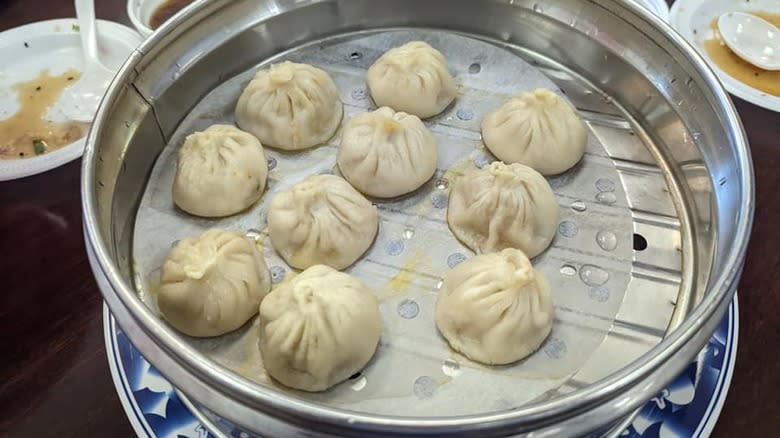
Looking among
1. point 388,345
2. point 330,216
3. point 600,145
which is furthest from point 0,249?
point 600,145

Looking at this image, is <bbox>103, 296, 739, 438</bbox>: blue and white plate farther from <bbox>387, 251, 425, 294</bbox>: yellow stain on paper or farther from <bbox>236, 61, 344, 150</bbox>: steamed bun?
<bbox>236, 61, 344, 150</bbox>: steamed bun

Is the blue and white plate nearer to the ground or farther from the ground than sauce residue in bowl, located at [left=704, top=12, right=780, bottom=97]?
nearer to the ground

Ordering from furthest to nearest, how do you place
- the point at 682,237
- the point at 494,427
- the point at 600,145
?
1. the point at 600,145
2. the point at 682,237
3. the point at 494,427

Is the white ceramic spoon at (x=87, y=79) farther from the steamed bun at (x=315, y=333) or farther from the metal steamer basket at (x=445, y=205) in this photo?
the steamed bun at (x=315, y=333)

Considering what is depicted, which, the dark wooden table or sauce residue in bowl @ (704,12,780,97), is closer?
the dark wooden table

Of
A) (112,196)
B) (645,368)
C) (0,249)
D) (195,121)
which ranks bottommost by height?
(0,249)

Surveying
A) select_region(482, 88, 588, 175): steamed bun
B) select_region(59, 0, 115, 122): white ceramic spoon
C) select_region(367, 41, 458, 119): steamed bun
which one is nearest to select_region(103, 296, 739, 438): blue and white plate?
select_region(482, 88, 588, 175): steamed bun

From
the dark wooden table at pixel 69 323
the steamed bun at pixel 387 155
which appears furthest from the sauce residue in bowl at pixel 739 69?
the steamed bun at pixel 387 155

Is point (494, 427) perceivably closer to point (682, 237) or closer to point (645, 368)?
point (645, 368)
